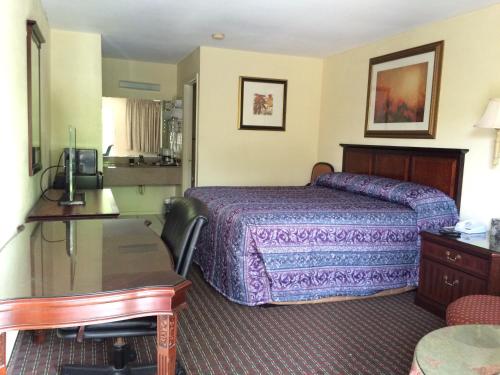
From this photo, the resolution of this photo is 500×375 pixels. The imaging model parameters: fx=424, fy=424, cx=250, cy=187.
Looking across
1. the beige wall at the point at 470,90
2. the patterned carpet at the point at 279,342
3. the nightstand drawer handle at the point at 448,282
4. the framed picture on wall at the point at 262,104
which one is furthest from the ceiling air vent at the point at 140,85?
the nightstand drawer handle at the point at 448,282

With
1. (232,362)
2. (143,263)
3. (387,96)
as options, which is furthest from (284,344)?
(387,96)

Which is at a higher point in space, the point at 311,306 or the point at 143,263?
the point at 143,263

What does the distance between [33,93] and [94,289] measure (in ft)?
7.35

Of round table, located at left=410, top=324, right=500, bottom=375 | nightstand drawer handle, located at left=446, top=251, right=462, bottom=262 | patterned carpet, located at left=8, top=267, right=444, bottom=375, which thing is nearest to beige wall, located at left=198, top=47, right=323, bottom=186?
patterned carpet, located at left=8, top=267, right=444, bottom=375

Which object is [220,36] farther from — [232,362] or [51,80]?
[232,362]

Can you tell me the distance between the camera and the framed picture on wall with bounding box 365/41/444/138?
3891 millimetres

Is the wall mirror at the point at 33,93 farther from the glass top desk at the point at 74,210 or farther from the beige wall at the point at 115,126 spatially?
the beige wall at the point at 115,126

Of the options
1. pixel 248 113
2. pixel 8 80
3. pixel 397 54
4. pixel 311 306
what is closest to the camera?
pixel 8 80

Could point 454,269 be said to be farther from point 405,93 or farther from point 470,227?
point 405,93

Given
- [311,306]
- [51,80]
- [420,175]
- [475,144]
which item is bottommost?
[311,306]

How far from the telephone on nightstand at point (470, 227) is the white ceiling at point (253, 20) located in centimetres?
171

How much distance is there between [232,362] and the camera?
7.72 feet

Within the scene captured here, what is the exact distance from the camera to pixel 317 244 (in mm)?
3197

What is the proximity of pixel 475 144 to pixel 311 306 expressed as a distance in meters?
1.87
